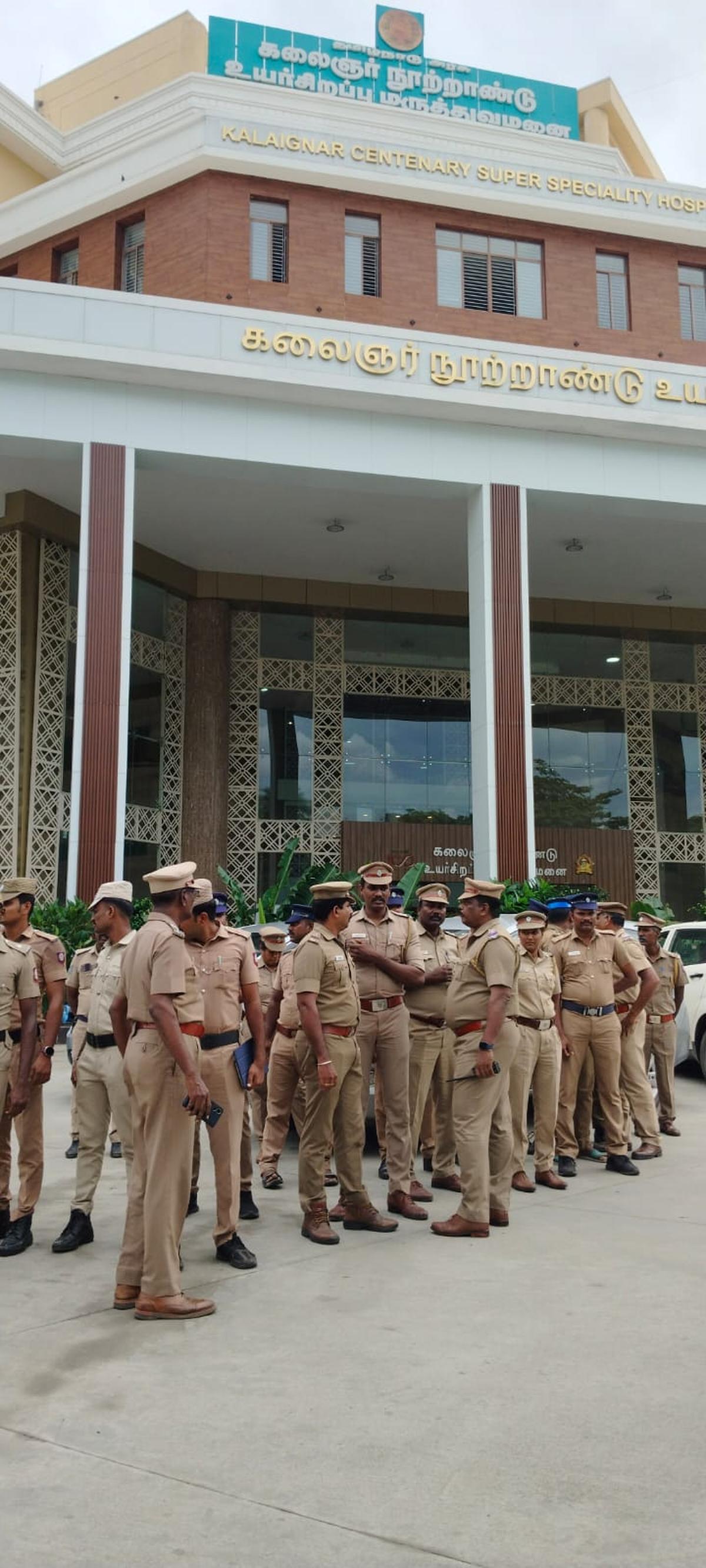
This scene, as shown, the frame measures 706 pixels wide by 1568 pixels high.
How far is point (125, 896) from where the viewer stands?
619 centimetres

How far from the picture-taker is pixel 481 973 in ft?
21.4

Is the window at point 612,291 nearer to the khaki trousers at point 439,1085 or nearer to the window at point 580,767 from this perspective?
the window at point 580,767

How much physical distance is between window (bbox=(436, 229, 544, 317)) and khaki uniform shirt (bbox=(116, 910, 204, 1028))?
19.2 m

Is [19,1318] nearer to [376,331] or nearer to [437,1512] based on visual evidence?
[437,1512]

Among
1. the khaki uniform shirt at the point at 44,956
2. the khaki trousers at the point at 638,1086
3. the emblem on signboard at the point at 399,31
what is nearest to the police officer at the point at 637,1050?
the khaki trousers at the point at 638,1086

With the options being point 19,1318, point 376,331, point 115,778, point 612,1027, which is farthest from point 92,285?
point 19,1318

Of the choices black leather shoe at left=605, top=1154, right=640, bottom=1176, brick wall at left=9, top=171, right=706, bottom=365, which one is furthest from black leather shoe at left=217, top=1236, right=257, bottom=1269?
brick wall at left=9, top=171, right=706, bottom=365

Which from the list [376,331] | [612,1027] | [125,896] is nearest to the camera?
[125,896]

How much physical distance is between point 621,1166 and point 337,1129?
2.55m

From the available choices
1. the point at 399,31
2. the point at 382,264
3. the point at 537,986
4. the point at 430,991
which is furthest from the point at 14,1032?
the point at 399,31

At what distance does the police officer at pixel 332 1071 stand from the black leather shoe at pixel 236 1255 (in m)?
0.50

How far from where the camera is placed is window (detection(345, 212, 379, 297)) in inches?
853

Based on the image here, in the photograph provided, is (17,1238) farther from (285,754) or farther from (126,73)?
(126,73)

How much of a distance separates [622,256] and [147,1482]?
23555mm
